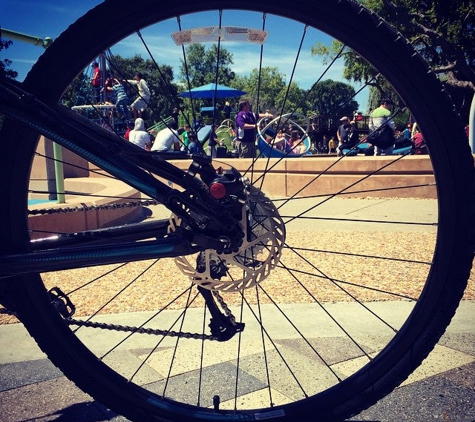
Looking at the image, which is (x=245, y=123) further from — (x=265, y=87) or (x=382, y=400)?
(x=382, y=400)

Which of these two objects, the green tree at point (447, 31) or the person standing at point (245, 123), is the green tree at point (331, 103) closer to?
the person standing at point (245, 123)

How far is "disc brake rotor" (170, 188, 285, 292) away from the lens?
175 cm

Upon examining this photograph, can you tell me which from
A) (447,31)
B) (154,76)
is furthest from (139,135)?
(447,31)

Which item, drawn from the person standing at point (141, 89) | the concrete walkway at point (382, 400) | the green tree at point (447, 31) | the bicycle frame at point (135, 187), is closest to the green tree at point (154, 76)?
the person standing at point (141, 89)

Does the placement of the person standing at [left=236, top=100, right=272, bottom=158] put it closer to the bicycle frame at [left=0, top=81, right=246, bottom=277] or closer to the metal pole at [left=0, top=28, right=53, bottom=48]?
the metal pole at [left=0, top=28, right=53, bottom=48]

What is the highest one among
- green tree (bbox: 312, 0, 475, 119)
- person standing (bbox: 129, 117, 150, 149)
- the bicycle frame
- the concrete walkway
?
green tree (bbox: 312, 0, 475, 119)

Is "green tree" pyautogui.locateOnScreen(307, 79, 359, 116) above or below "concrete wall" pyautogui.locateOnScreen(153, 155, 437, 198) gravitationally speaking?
above

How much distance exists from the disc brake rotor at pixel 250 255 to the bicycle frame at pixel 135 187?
0.17 ft

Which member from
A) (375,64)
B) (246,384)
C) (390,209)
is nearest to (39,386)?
(246,384)

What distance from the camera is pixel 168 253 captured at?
65.6 inches

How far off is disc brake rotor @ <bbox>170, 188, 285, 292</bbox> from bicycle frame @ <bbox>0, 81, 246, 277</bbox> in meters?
0.05

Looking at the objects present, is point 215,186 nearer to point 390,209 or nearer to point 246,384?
point 246,384

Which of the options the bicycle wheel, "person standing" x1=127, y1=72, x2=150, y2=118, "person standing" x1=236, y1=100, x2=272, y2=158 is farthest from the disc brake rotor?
"person standing" x1=236, y1=100, x2=272, y2=158

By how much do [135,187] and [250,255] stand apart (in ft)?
1.53
